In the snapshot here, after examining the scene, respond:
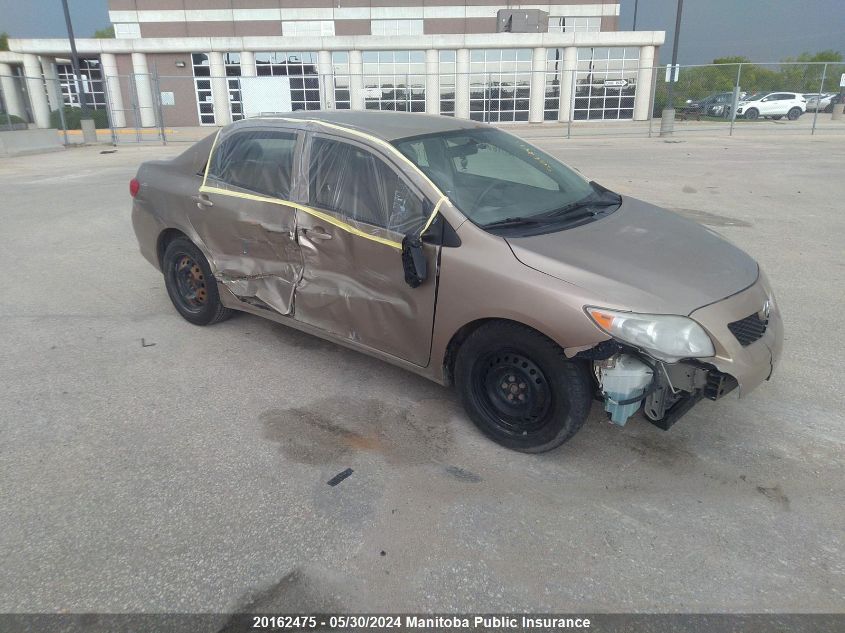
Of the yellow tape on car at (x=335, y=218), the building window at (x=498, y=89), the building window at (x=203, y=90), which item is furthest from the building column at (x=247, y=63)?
the yellow tape on car at (x=335, y=218)

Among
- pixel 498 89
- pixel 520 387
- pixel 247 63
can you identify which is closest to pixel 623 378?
pixel 520 387

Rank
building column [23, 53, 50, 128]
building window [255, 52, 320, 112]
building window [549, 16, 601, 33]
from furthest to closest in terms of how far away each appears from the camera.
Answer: building window [549, 16, 601, 33] → building window [255, 52, 320, 112] → building column [23, 53, 50, 128]

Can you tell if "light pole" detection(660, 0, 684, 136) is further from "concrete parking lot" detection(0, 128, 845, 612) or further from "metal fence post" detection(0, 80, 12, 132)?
"metal fence post" detection(0, 80, 12, 132)

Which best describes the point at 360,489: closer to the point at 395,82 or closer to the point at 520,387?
the point at 520,387

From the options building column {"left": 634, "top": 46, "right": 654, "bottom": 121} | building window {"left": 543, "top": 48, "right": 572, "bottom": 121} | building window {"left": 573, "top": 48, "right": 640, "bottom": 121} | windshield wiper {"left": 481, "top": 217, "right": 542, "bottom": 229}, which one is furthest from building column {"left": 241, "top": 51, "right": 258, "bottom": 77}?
windshield wiper {"left": 481, "top": 217, "right": 542, "bottom": 229}

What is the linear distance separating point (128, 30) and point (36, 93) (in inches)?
307

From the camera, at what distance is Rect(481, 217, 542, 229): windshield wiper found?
3.50m

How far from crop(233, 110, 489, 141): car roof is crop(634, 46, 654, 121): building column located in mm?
31876

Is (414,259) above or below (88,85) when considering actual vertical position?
below

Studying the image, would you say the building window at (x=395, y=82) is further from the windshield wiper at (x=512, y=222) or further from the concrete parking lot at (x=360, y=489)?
the windshield wiper at (x=512, y=222)

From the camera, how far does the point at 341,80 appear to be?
33.7 meters

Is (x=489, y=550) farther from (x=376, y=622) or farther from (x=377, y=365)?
(x=377, y=365)

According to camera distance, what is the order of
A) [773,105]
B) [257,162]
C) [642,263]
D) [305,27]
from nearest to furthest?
[642,263], [257,162], [773,105], [305,27]

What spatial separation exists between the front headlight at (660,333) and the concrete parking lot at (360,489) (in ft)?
2.42
